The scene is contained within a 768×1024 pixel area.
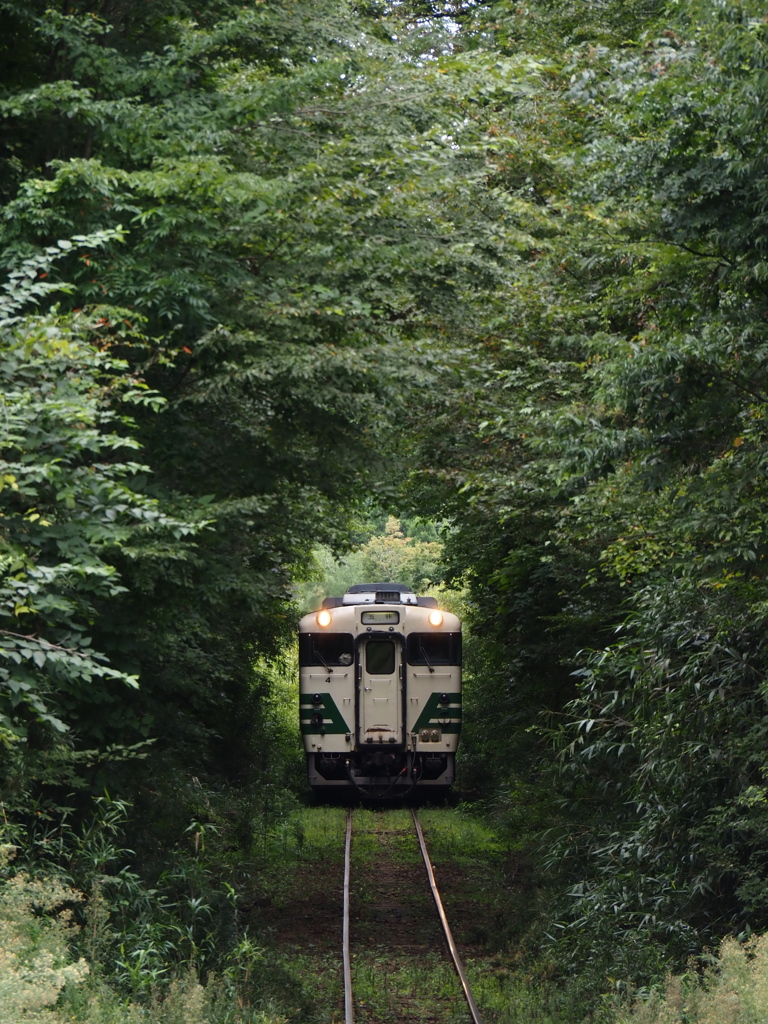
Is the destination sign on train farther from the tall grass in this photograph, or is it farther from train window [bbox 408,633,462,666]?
the tall grass

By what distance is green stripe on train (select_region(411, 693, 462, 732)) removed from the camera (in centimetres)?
1421

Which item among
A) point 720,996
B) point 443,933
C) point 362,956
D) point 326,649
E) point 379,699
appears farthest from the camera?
point 326,649

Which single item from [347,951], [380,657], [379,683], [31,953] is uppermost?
[380,657]

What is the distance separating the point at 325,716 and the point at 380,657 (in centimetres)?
102

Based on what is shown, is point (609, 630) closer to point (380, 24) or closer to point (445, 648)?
point (445, 648)

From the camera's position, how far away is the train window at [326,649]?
14266 mm

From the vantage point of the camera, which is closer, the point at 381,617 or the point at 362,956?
the point at 362,956

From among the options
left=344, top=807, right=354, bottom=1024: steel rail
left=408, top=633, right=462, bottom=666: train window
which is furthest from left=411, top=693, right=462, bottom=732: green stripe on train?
left=344, top=807, right=354, bottom=1024: steel rail

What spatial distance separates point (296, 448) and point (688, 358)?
14.3ft

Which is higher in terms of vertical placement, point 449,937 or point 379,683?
point 379,683

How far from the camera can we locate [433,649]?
14383 millimetres

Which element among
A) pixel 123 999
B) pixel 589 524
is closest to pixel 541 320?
pixel 589 524

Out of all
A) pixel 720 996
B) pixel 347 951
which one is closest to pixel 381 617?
pixel 347 951

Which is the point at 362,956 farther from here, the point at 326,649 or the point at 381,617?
the point at 381,617
